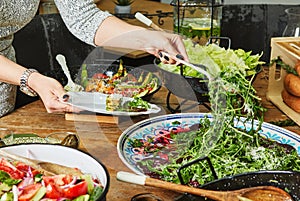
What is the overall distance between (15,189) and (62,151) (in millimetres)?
162

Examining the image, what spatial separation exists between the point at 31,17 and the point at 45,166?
2.96 feet

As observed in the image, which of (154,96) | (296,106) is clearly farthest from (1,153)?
(296,106)

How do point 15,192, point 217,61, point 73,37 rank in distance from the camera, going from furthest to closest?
point 73,37, point 217,61, point 15,192

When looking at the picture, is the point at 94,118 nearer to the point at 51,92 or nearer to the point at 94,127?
the point at 94,127

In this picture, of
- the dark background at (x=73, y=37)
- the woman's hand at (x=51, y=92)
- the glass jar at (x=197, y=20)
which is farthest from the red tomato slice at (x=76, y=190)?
the glass jar at (x=197, y=20)

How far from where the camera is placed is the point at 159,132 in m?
1.55

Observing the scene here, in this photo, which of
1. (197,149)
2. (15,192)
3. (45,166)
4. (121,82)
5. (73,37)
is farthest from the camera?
(73,37)

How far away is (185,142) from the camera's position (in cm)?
145

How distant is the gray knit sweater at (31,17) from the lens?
1.77 m

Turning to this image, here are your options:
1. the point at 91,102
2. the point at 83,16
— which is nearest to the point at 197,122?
the point at 91,102

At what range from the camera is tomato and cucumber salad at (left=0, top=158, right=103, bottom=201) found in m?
0.94

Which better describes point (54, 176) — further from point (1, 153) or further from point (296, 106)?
point (296, 106)

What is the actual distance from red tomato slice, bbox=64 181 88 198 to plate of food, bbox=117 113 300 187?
1.00 feet

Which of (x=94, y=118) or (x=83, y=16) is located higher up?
(x=83, y=16)
